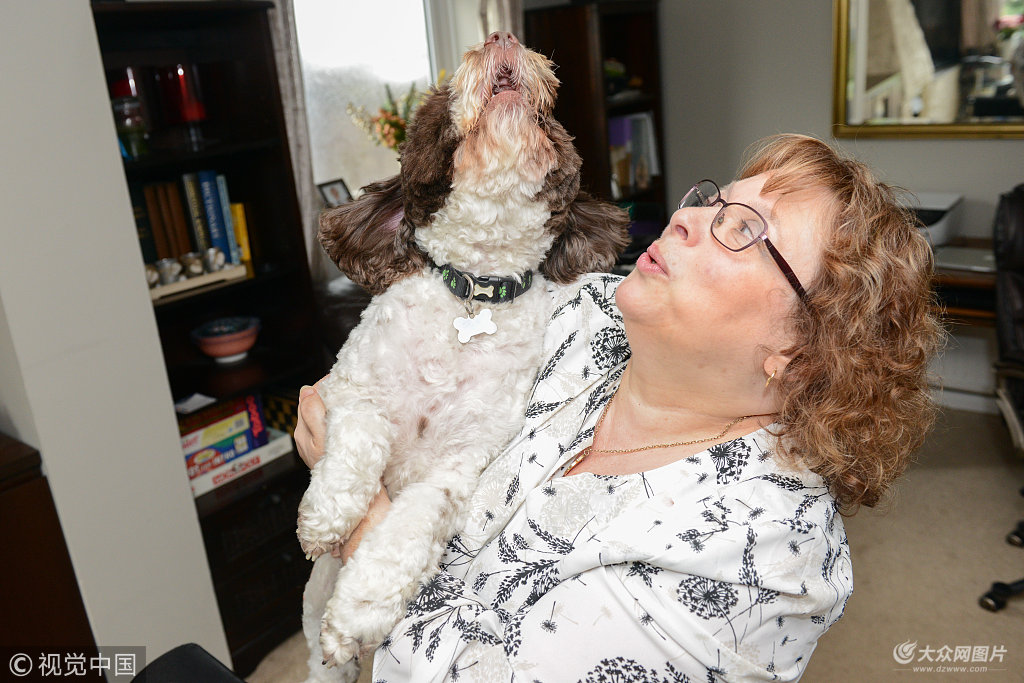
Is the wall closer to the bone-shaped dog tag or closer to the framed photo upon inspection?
the framed photo

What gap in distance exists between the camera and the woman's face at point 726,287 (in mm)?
979

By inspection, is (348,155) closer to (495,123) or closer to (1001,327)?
(495,123)

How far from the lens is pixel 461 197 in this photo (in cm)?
114

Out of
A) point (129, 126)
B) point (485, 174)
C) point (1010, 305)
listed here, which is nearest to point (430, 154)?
point (485, 174)

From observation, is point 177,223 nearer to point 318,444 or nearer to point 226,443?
point 226,443

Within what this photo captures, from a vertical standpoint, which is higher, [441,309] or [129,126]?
[129,126]

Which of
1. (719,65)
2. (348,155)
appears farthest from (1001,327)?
(348,155)

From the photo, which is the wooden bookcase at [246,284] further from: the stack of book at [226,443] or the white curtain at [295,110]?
the white curtain at [295,110]

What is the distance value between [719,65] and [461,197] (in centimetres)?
310

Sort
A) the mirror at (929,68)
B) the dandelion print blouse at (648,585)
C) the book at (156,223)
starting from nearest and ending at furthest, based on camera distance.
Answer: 1. the dandelion print blouse at (648,585)
2. the book at (156,223)
3. the mirror at (929,68)

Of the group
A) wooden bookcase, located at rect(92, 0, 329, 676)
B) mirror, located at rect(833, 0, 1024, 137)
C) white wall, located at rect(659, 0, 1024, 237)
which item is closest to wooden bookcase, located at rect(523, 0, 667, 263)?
white wall, located at rect(659, 0, 1024, 237)

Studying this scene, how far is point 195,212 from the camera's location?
219 centimetres

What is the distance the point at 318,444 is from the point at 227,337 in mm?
1152

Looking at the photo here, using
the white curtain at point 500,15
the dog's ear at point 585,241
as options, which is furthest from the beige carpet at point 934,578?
the white curtain at point 500,15
